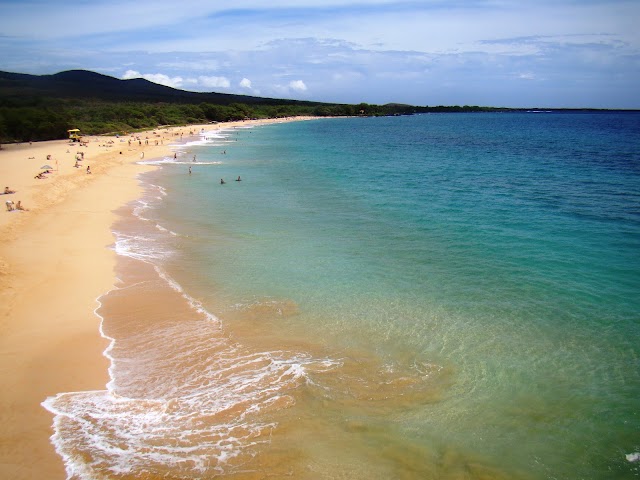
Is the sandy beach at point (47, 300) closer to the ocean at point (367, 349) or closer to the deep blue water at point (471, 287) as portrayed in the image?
the ocean at point (367, 349)

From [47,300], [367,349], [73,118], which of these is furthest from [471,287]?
[73,118]

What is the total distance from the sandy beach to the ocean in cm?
43

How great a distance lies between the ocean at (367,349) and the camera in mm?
7617

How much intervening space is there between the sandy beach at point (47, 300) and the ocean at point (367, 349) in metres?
0.43

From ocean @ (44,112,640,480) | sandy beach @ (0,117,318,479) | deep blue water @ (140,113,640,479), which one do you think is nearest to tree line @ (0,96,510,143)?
sandy beach @ (0,117,318,479)

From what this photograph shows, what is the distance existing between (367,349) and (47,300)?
29.8 ft

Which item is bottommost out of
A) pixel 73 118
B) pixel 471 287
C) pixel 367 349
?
pixel 367 349

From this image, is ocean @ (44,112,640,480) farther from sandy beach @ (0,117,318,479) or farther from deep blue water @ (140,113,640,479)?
sandy beach @ (0,117,318,479)

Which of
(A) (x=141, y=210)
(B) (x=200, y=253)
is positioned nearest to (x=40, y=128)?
(A) (x=141, y=210)

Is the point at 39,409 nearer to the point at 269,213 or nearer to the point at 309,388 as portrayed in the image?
the point at 309,388

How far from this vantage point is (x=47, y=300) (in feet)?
42.2

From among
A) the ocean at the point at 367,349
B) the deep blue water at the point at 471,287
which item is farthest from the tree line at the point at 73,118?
the ocean at the point at 367,349

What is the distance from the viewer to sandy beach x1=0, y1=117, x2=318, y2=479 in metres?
7.91

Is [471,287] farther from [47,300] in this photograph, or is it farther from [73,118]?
[73,118]
